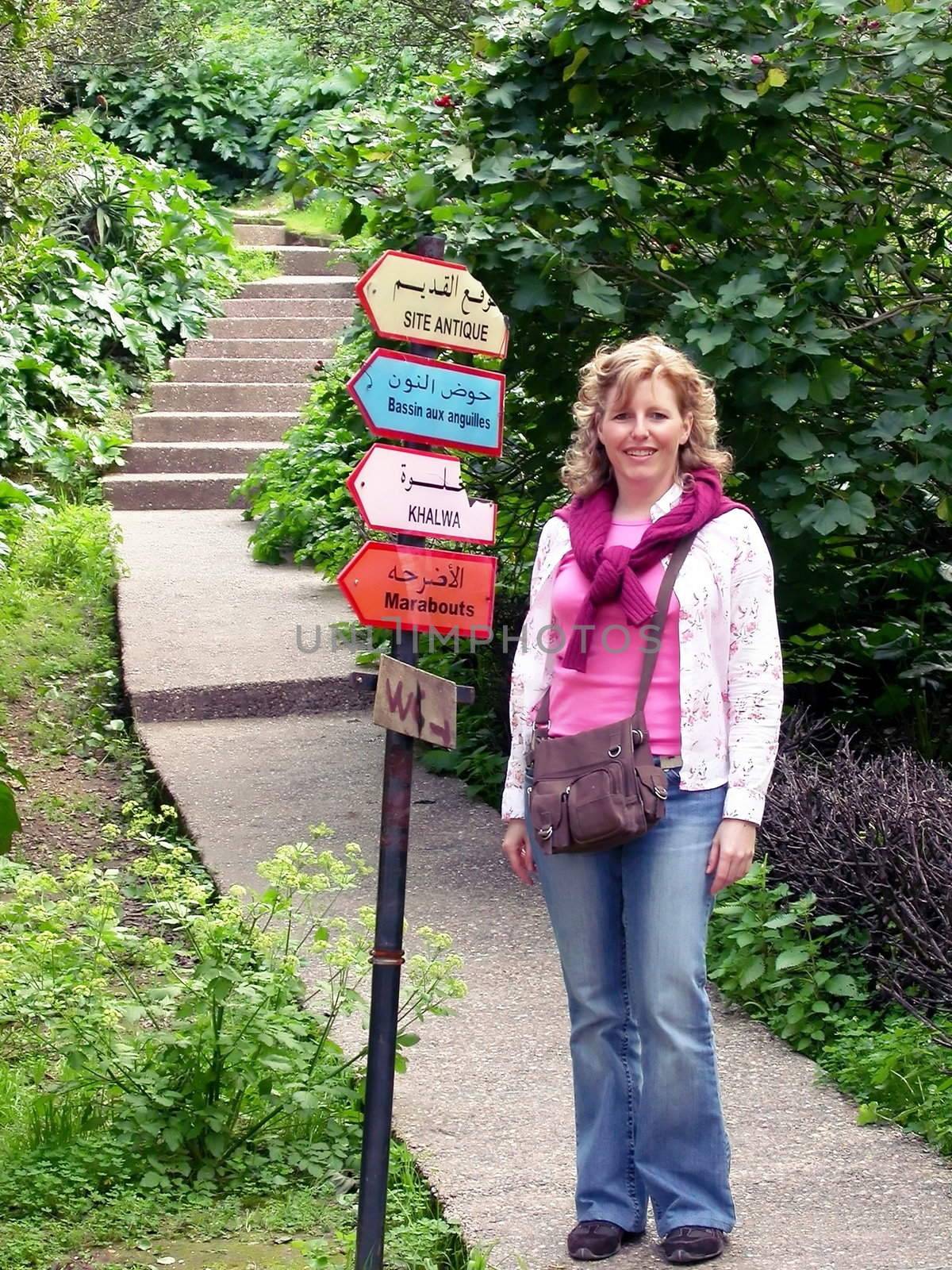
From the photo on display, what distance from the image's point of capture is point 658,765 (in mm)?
2852

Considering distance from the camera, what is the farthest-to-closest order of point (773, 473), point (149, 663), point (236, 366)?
point (236, 366) < point (149, 663) < point (773, 473)

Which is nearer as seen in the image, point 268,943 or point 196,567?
point 268,943

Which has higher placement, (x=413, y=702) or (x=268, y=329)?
(x=268, y=329)

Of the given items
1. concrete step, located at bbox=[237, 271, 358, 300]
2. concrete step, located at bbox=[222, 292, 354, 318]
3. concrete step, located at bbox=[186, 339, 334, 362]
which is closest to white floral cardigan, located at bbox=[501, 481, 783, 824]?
concrete step, located at bbox=[186, 339, 334, 362]

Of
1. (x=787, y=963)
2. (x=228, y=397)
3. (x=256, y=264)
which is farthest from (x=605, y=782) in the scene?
(x=256, y=264)

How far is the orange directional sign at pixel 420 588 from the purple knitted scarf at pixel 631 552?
18cm

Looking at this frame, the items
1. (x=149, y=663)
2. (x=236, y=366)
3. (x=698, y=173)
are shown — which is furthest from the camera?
(x=236, y=366)

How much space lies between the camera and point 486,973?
439 cm

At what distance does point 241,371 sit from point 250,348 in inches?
16.4

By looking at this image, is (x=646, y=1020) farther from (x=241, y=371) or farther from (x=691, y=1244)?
(x=241, y=371)

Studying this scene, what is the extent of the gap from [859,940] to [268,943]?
1.62 m

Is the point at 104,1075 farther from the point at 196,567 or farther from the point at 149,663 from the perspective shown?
the point at 196,567

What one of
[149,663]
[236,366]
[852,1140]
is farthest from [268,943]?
[236,366]

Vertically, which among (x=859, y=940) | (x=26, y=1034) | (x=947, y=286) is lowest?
(x=26, y=1034)
